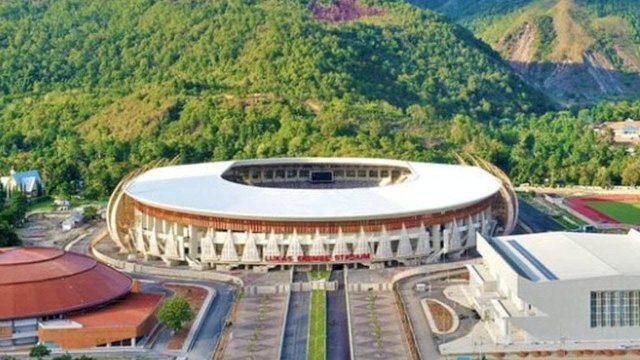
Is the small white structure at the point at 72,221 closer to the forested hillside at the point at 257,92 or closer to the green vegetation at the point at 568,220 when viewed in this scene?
the forested hillside at the point at 257,92

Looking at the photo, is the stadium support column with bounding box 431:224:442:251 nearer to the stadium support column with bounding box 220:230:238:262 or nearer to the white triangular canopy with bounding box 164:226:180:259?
the stadium support column with bounding box 220:230:238:262

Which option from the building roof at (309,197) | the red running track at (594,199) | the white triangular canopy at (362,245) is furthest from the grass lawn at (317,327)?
the red running track at (594,199)

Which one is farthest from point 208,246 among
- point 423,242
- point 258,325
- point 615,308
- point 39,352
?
point 615,308

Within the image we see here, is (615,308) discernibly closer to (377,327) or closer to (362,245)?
(377,327)

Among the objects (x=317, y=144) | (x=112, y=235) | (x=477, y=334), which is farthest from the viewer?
(x=317, y=144)

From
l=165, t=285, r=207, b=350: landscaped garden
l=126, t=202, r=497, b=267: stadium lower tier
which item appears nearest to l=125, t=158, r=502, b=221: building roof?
l=126, t=202, r=497, b=267: stadium lower tier

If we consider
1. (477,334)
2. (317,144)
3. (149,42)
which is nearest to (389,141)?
(317,144)

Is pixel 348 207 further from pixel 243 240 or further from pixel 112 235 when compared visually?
pixel 112 235
